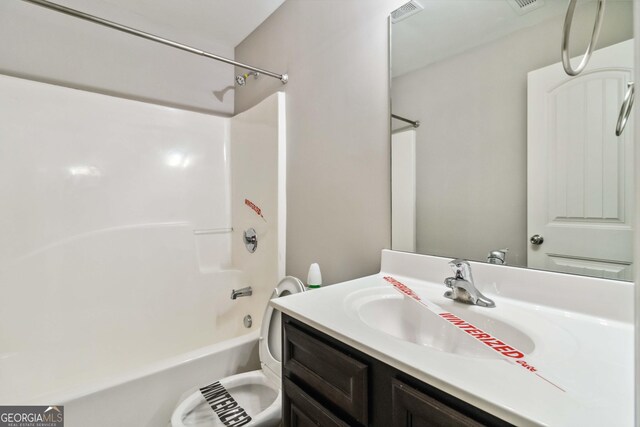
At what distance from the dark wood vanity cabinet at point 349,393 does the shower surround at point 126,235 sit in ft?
2.28

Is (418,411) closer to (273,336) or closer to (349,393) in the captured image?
(349,393)

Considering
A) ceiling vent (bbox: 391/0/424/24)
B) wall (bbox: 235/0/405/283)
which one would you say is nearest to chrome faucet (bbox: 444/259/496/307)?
wall (bbox: 235/0/405/283)

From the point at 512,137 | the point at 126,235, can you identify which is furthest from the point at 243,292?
the point at 512,137

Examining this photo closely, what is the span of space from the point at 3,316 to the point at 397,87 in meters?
2.06

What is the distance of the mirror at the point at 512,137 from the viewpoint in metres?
0.68

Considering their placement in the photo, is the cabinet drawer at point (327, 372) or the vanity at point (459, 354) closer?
the vanity at point (459, 354)

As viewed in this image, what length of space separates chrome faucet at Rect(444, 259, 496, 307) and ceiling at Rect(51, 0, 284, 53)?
172cm

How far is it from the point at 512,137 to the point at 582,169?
19 cm

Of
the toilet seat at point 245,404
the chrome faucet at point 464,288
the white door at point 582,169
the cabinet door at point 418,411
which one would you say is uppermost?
the white door at point 582,169

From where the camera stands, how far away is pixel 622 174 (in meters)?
0.65

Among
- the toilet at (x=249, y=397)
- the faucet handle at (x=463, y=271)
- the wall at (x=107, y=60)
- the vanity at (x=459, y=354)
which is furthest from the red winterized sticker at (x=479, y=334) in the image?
the wall at (x=107, y=60)

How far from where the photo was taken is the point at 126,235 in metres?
1.67

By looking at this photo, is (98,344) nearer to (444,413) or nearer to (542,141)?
(444,413)

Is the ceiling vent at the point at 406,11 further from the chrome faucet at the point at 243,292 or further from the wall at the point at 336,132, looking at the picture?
the chrome faucet at the point at 243,292
